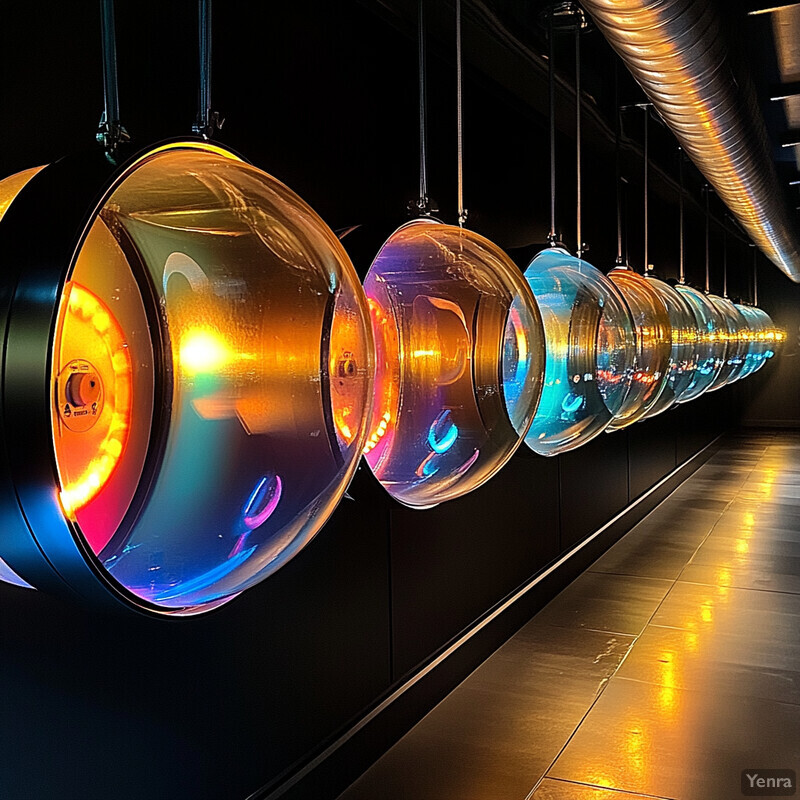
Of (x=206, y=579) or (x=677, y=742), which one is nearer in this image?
(x=206, y=579)

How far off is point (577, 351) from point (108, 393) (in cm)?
94

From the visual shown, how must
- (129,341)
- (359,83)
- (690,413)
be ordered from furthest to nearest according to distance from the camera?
(690,413), (359,83), (129,341)

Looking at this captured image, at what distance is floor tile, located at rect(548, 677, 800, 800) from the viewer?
2.04m

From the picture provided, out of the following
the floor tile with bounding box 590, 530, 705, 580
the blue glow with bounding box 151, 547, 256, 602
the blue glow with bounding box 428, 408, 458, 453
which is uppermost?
the blue glow with bounding box 428, 408, 458, 453

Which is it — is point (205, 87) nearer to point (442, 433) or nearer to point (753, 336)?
point (442, 433)

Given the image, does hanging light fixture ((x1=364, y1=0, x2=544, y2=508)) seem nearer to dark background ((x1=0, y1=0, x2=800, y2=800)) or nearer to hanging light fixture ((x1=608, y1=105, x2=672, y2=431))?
dark background ((x1=0, y1=0, x2=800, y2=800))

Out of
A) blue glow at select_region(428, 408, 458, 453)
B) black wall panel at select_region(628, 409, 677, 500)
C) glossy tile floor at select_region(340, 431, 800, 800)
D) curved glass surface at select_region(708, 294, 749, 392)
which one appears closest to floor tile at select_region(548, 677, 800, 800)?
glossy tile floor at select_region(340, 431, 800, 800)

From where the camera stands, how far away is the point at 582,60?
2.73m

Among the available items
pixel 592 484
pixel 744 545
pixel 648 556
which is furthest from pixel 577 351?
pixel 744 545

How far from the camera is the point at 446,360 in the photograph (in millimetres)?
1064

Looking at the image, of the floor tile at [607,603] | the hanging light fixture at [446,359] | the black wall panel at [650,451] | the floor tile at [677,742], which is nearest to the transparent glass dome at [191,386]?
the hanging light fixture at [446,359]

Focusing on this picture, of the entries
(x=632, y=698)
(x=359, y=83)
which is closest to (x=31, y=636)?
(x=359, y=83)

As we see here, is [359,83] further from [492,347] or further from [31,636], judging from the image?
[31,636]

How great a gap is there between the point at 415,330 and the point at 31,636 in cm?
68
